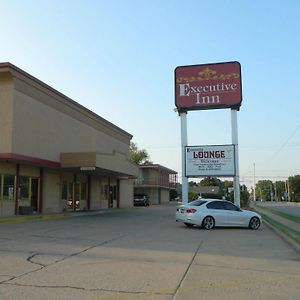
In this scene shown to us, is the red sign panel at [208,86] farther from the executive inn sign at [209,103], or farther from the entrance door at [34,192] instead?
the entrance door at [34,192]

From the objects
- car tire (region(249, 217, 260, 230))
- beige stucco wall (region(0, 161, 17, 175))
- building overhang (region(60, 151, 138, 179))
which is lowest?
car tire (region(249, 217, 260, 230))

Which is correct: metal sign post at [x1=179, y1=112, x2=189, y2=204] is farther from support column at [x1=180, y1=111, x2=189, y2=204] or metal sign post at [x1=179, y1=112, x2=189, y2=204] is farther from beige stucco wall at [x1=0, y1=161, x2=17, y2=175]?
beige stucco wall at [x1=0, y1=161, x2=17, y2=175]

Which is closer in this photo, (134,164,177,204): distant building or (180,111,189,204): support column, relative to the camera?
(180,111,189,204): support column

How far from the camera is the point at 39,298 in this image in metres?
7.23

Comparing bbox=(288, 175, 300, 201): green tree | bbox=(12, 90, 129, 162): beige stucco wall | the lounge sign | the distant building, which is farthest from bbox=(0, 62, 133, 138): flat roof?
bbox=(288, 175, 300, 201): green tree

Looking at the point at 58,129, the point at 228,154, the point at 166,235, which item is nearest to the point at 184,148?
the point at 228,154

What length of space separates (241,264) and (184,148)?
64.8ft

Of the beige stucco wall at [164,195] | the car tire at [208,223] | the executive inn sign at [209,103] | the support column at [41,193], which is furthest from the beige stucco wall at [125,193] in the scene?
the car tire at [208,223]

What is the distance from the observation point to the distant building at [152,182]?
240 ft

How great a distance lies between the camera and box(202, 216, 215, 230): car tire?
21.3 m

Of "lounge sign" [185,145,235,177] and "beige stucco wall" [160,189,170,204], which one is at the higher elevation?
"lounge sign" [185,145,235,177]

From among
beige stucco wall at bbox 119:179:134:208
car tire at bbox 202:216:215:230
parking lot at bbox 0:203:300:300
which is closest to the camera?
parking lot at bbox 0:203:300:300

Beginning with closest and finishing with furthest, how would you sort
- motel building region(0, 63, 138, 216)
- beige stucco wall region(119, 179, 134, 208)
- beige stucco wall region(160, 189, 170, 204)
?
1. motel building region(0, 63, 138, 216)
2. beige stucco wall region(119, 179, 134, 208)
3. beige stucco wall region(160, 189, 170, 204)

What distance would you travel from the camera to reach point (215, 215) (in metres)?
A: 21.4
